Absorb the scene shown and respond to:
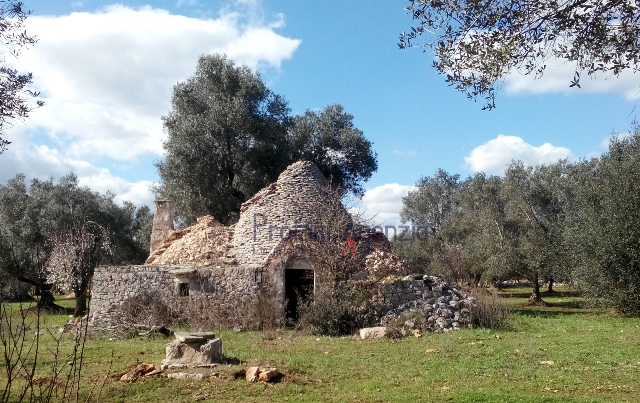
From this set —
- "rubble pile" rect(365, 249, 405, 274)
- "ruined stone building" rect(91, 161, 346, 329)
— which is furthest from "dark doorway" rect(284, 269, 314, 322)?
"rubble pile" rect(365, 249, 405, 274)

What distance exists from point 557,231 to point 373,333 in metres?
13.3

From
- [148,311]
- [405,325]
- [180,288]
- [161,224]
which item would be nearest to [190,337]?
[405,325]

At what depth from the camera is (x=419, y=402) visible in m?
6.54

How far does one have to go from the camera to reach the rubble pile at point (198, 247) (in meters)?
16.8

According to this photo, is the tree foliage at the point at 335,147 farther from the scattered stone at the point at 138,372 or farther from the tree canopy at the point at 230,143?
the scattered stone at the point at 138,372

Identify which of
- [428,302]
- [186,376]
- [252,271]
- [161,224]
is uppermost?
[161,224]

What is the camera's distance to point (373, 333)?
12562mm

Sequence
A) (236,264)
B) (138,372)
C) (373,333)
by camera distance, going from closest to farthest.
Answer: (138,372)
(373,333)
(236,264)

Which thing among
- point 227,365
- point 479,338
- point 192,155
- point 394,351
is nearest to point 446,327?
point 479,338

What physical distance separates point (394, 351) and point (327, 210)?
5.69 metres

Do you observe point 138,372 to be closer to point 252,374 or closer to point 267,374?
point 252,374

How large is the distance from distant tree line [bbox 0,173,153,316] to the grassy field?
9.53 m

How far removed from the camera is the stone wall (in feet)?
49.4

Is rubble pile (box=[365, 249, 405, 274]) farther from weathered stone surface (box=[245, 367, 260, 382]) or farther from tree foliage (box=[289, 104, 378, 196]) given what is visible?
tree foliage (box=[289, 104, 378, 196])
